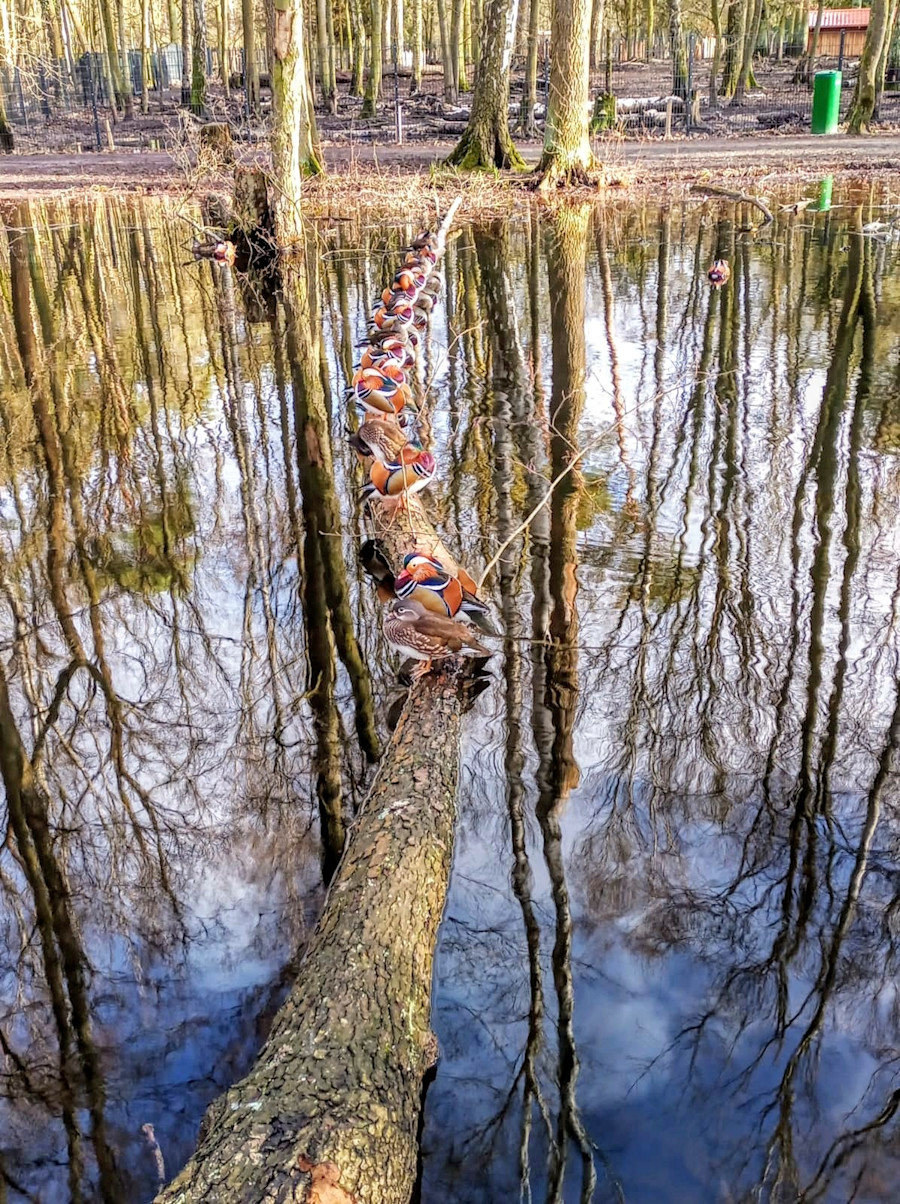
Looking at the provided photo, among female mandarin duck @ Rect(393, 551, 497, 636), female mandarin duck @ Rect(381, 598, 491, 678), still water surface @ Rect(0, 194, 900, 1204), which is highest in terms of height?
female mandarin duck @ Rect(393, 551, 497, 636)

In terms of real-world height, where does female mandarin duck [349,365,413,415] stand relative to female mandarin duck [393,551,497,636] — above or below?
above

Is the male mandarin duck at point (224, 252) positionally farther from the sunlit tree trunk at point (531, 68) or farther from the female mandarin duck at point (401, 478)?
the sunlit tree trunk at point (531, 68)

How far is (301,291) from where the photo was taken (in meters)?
14.6

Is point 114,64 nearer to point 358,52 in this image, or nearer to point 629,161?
point 358,52

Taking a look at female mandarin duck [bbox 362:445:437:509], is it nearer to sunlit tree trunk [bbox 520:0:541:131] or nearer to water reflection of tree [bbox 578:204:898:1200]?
water reflection of tree [bbox 578:204:898:1200]

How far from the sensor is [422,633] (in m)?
5.02

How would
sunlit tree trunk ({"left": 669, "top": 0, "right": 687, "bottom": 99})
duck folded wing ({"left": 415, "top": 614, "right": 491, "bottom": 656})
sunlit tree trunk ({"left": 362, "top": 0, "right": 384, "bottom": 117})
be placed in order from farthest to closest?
sunlit tree trunk ({"left": 362, "top": 0, "right": 384, "bottom": 117}) < sunlit tree trunk ({"left": 669, "top": 0, "right": 687, "bottom": 99}) < duck folded wing ({"left": 415, "top": 614, "right": 491, "bottom": 656})

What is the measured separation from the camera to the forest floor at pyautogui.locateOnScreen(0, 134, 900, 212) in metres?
21.5

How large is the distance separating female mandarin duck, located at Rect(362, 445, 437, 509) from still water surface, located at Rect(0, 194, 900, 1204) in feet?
1.99

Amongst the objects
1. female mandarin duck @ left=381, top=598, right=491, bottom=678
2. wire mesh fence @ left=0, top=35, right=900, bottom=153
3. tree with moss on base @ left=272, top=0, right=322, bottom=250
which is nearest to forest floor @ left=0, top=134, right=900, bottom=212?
tree with moss on base @ left=272, top=0, right=322, bottom=250

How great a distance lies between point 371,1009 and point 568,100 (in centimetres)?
2039

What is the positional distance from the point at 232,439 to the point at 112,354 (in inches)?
134

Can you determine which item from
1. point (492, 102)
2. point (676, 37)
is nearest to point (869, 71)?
point (676, 37)

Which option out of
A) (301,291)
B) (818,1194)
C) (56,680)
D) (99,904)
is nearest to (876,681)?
(818,1194)
